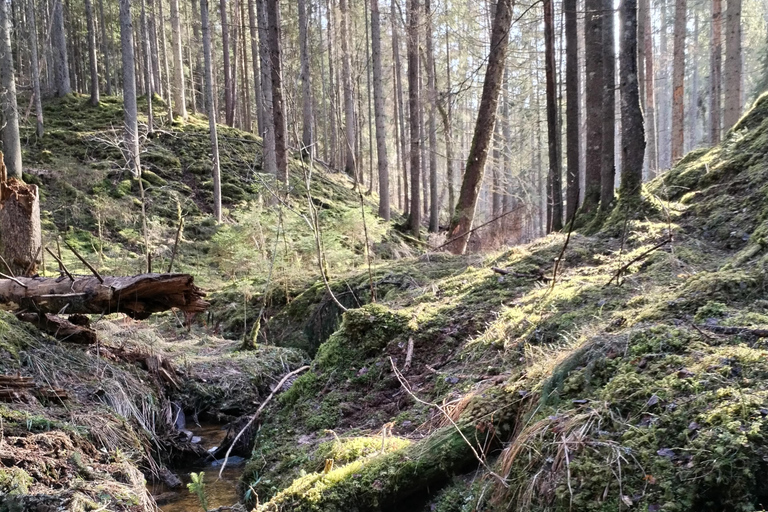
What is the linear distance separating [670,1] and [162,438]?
1768 inches

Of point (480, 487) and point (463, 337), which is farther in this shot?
point (463, 337)

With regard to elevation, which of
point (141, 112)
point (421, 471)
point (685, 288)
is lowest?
point (421, 471)

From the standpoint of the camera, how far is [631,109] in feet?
22.7

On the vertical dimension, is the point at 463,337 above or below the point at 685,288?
below

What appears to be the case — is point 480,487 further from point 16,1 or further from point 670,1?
point 670,1

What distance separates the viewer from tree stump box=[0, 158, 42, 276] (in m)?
6.47

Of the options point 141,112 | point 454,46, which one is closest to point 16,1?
point 141,112

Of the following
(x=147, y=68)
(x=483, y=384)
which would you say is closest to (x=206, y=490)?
(x=483, y=384)

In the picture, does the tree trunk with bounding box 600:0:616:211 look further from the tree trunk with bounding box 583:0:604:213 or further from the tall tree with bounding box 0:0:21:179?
the tall tree with bounding box 0:0:21:179

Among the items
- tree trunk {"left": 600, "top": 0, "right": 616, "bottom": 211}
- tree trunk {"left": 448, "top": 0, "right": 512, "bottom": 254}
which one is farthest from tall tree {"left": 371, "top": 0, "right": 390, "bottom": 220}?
tree trunk {"left": 600, "top": 0, "right": 616, "bottom": 211}

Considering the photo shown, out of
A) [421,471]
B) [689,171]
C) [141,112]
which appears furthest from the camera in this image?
[141,112]

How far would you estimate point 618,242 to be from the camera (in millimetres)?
6176

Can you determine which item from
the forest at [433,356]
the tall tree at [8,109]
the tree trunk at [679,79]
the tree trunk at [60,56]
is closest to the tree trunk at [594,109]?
the forest at [433,356]

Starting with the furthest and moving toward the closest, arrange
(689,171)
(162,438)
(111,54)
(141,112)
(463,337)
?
1. (111,54)
2. (141,112)
3. (689,171)
4. (162,438)
5. (463,337)
